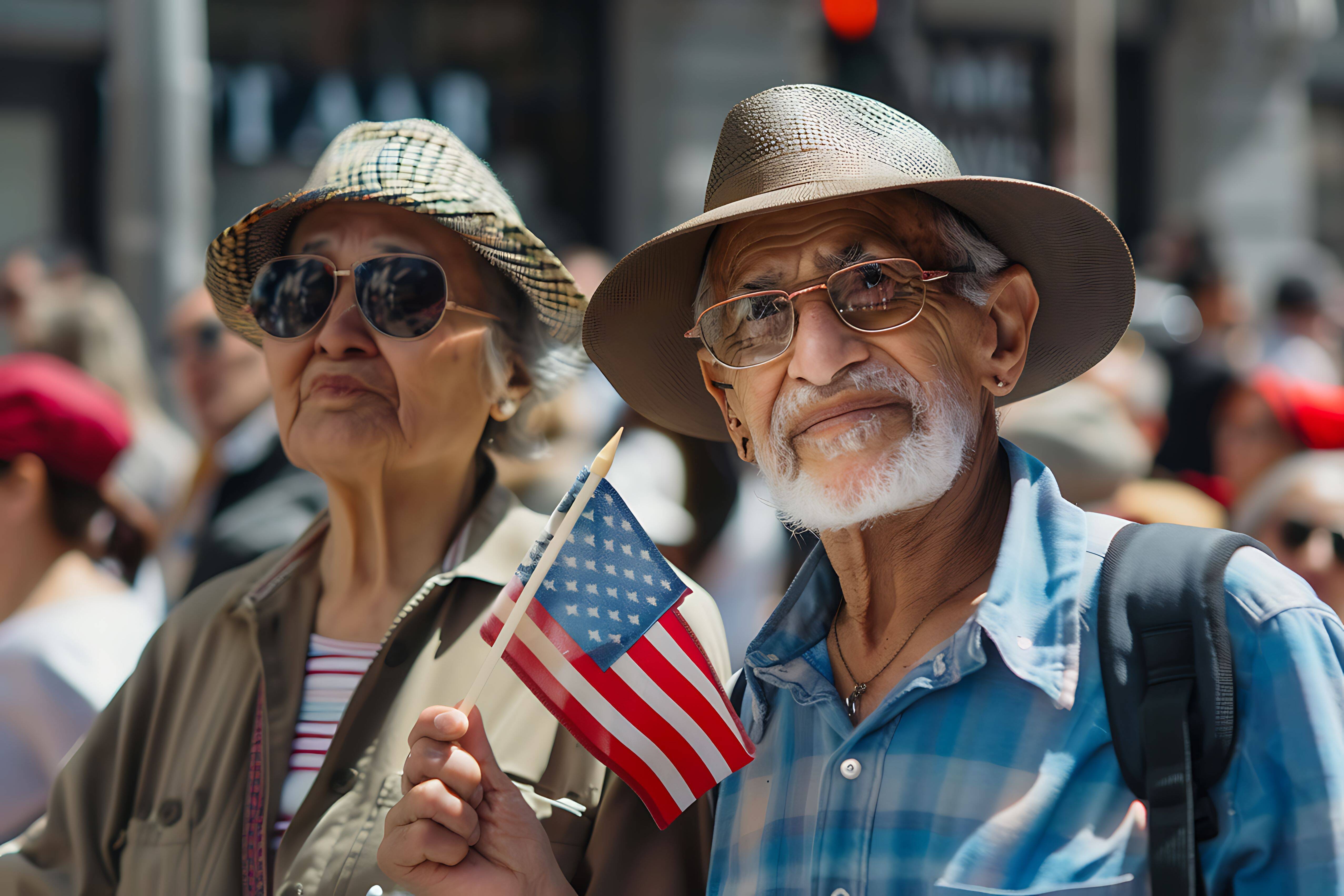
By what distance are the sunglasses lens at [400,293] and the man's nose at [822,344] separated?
2.59 ft

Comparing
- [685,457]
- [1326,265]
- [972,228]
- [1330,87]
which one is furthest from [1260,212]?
[972,228]

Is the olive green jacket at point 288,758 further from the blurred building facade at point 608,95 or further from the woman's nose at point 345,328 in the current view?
the blurred building facade at point 608,95

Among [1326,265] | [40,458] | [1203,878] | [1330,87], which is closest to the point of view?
[1203,878]

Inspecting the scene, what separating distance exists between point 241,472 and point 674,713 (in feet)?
8.84

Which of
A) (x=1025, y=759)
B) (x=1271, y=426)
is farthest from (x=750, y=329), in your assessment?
(x=1271, y=426)

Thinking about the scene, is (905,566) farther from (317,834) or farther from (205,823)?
(205,823)

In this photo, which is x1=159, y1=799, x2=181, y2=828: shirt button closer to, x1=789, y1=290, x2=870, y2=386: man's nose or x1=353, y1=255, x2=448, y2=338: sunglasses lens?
x1=353, y1=255, x2=448, y2=338: sunglasses lens

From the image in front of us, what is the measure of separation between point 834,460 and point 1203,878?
0.81m

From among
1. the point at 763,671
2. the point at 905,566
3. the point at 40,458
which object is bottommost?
the point at 763,671

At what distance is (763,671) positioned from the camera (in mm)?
2188

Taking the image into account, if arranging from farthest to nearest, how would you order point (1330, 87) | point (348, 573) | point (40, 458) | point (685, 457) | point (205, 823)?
1. point (1330, 87)
2. point (685, 457)
3. point (40, 458)
4. point (348, 573)
5. point (205, 823)

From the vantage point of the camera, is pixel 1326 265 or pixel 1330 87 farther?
pixel 1330 87

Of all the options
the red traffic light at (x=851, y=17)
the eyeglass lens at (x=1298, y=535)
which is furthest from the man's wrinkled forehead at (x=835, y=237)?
the red traffic light at (x=851, y=17)

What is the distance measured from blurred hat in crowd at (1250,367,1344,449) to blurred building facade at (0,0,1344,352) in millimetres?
5387
